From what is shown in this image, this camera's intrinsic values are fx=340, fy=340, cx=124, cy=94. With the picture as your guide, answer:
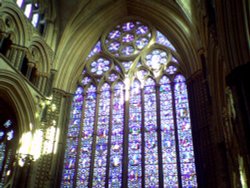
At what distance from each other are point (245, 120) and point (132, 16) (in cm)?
1100

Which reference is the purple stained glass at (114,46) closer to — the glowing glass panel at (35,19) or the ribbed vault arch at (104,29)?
the ribbed vault arch at (104,29)

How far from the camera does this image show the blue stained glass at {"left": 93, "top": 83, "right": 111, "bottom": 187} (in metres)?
12.3

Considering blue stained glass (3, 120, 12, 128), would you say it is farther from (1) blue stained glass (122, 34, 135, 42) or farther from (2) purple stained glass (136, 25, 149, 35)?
(2) purple stained glass (136, 25, 149, 35)

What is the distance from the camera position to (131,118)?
1330 cm

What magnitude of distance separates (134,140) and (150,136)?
2.03 ft

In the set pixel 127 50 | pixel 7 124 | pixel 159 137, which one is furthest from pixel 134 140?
pixel 7 124

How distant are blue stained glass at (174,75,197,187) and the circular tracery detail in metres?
2.52

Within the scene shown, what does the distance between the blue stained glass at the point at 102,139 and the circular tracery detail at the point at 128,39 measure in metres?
1.88

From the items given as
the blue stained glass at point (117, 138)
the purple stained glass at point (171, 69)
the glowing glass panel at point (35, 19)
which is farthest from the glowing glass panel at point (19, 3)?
the purple stained glass at point (171, 69)

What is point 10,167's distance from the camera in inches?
447

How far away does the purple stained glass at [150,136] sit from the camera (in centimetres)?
1184

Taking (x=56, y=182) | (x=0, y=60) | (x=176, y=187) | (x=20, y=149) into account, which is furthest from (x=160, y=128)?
(x=0, y=60)

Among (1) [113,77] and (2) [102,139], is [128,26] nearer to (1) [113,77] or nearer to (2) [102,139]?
(1) [113,77]

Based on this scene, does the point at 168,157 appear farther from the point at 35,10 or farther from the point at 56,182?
the point at 35,10
